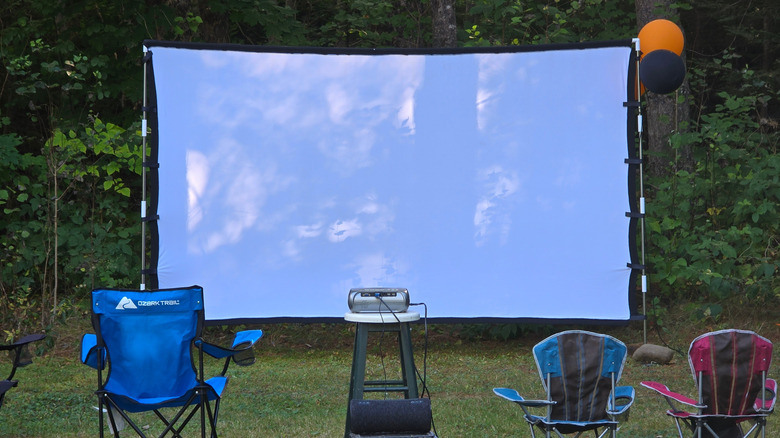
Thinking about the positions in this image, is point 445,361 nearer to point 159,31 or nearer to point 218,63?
point 218,63

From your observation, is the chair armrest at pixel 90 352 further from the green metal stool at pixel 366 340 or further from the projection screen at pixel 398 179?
the projection screen at pixel 398 179

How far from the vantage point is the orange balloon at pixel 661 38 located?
20.9ft

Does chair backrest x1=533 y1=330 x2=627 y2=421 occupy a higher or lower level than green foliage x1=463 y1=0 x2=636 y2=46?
lower

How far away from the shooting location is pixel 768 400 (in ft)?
11.4

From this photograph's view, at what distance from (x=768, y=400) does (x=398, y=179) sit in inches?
138

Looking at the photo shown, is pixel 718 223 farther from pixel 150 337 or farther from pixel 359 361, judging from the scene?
pixel 150 337

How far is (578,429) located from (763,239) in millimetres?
4702

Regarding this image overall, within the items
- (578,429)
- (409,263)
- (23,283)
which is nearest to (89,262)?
(23,283)

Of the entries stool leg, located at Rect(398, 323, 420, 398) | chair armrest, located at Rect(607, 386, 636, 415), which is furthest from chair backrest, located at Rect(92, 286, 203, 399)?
chair armrest, located at Rect(607, 386, 636, 415)

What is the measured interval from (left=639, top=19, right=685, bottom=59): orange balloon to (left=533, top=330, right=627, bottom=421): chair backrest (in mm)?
3607

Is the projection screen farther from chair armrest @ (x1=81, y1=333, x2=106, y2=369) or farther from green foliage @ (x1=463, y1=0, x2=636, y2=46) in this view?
chair armrest @ (x1=81, y1=333, x2=106, y2=369)

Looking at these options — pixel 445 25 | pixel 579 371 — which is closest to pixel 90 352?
pixel 579 371

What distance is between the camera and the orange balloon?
6.37 m

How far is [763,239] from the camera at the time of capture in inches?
289
